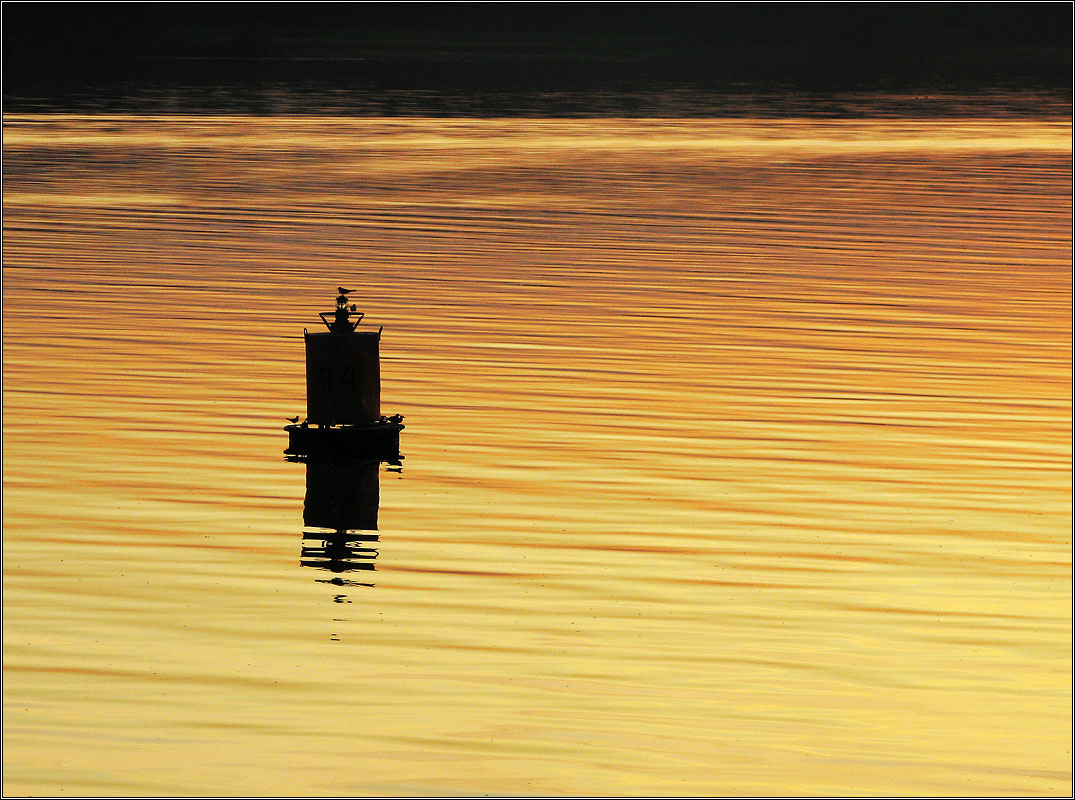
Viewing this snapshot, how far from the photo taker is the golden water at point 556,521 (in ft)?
38.7

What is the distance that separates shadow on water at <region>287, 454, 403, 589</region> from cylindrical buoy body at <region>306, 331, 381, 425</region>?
394mm

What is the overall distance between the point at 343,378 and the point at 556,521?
2.92 m

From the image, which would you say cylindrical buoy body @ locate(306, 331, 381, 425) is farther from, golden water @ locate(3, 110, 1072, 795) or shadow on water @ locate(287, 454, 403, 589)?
golden water @ locate(3, 110, 1072, 795)

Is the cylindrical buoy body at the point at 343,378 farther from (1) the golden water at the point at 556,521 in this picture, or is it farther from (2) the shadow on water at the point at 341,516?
(1) the golden water at the point at 556,521

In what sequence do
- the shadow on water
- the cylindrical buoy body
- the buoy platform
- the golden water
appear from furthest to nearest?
the buoy platform → the cylindrical buoy body → the shadow on water → the golden water

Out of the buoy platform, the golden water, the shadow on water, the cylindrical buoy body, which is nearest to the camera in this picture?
the golden water

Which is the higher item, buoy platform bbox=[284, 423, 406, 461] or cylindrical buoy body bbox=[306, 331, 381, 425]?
cylindrical buoy body bbox=[306, 331, 381, 425]

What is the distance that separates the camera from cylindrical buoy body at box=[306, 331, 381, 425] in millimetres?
18734

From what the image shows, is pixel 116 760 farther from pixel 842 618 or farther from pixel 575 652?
pixel 842 618

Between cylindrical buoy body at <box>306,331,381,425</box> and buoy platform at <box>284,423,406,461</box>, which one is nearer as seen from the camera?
cylindrical buoy body at <box>306,331,381,425</box>

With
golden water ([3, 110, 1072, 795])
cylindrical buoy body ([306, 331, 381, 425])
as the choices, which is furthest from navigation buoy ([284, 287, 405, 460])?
golden water ([3, 110, 1072, 795])

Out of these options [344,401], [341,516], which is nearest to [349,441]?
[344,401]

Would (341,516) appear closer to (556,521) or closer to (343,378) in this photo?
(556,521)

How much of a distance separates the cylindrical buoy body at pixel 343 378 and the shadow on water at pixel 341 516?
39 cm
